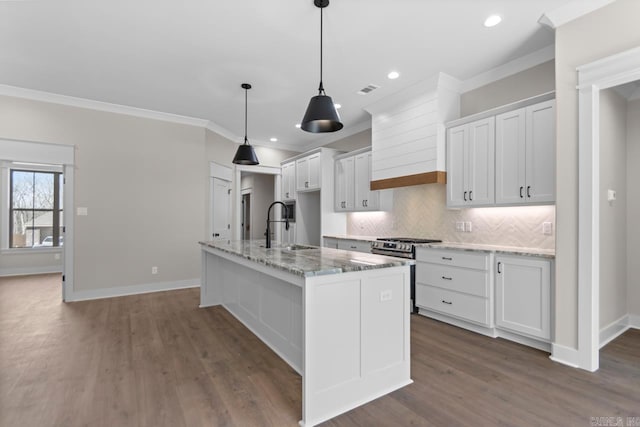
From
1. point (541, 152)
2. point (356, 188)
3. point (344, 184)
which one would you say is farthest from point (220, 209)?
point (541, 152)

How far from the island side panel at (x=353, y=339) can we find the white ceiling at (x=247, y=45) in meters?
2.15

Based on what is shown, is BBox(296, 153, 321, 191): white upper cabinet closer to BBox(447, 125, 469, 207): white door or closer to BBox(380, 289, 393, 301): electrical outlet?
BBox(447, 125, 469, 207): white door

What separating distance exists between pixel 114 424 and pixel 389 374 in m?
1.69

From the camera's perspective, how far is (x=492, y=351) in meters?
2.78

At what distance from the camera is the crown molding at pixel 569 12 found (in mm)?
2396

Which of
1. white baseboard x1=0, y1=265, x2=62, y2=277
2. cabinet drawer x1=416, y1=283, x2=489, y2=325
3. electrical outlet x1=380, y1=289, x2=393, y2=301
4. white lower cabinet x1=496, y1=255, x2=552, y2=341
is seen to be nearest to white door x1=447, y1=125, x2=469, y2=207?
white lower cabinet x1=496, y1=255, x2=552, y2=341

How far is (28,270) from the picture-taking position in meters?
6.63

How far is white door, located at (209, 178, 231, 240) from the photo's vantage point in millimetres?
5750

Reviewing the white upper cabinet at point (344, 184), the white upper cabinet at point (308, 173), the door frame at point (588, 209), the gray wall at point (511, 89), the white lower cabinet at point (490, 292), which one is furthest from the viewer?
the white upper cabinet at point (308, 173)

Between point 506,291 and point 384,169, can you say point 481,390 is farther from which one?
point 384,169

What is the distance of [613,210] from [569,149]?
1.00 metres

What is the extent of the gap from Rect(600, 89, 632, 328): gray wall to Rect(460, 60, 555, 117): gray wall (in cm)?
53

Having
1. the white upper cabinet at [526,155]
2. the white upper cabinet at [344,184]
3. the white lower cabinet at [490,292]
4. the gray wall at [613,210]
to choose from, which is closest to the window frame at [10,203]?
the white upper cabinet at [344,184]

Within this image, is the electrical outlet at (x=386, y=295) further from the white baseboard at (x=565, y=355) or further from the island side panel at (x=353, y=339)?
the white baseboard at (x=565, y=355)
